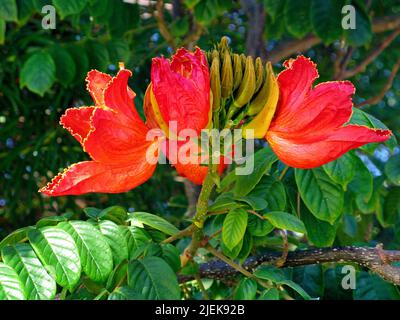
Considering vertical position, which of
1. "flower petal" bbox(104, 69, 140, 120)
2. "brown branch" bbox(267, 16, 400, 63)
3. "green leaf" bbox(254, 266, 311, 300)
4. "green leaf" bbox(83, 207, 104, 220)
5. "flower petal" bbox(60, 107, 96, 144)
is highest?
"brown branch" bbox(267, 16, 400, 63)

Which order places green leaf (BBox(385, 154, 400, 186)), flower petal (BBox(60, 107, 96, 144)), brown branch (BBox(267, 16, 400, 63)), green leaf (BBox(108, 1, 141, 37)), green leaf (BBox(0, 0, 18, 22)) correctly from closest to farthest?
flower petal (BBox(60, 107, 96, 144)), green leaf (BBox(385, 154, 400, 186)), green leaf (BBox(0, 0, 18, 22)), green leaf (BBox(108, 1, 141, 37)), brown branch (BBox(267, 16, 400, 63))

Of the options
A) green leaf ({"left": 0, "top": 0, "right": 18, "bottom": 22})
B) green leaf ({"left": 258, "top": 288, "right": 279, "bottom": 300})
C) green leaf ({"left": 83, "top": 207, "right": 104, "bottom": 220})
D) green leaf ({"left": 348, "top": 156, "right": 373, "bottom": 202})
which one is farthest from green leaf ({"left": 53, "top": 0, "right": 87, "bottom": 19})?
green leaf ({"left": 258, "top": 288, "right": 279, "bottom": 300})

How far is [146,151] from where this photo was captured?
0.91 m

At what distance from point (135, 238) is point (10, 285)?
222 mm

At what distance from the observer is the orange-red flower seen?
2.71 ft

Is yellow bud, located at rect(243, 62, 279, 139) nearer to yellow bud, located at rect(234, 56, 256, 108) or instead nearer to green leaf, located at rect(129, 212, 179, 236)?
yellow bud, located at rect(234, 56, 256, 108)

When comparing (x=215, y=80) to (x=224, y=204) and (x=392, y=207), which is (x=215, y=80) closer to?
(x=224, y=204)

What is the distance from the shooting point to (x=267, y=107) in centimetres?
90

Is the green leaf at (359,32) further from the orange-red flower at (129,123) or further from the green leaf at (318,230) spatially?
the orange-red flower at (129,123)

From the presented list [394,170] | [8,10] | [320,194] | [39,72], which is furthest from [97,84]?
[39,72]

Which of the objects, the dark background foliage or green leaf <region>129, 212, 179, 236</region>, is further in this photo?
the dark background foliage

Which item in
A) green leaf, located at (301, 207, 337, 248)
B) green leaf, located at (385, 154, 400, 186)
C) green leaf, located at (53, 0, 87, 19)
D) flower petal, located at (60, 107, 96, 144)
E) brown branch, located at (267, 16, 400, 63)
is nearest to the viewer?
flower petal, located at (60, 107, 96, 144)

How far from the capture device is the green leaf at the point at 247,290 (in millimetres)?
1005

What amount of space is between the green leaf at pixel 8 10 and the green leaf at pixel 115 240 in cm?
98
